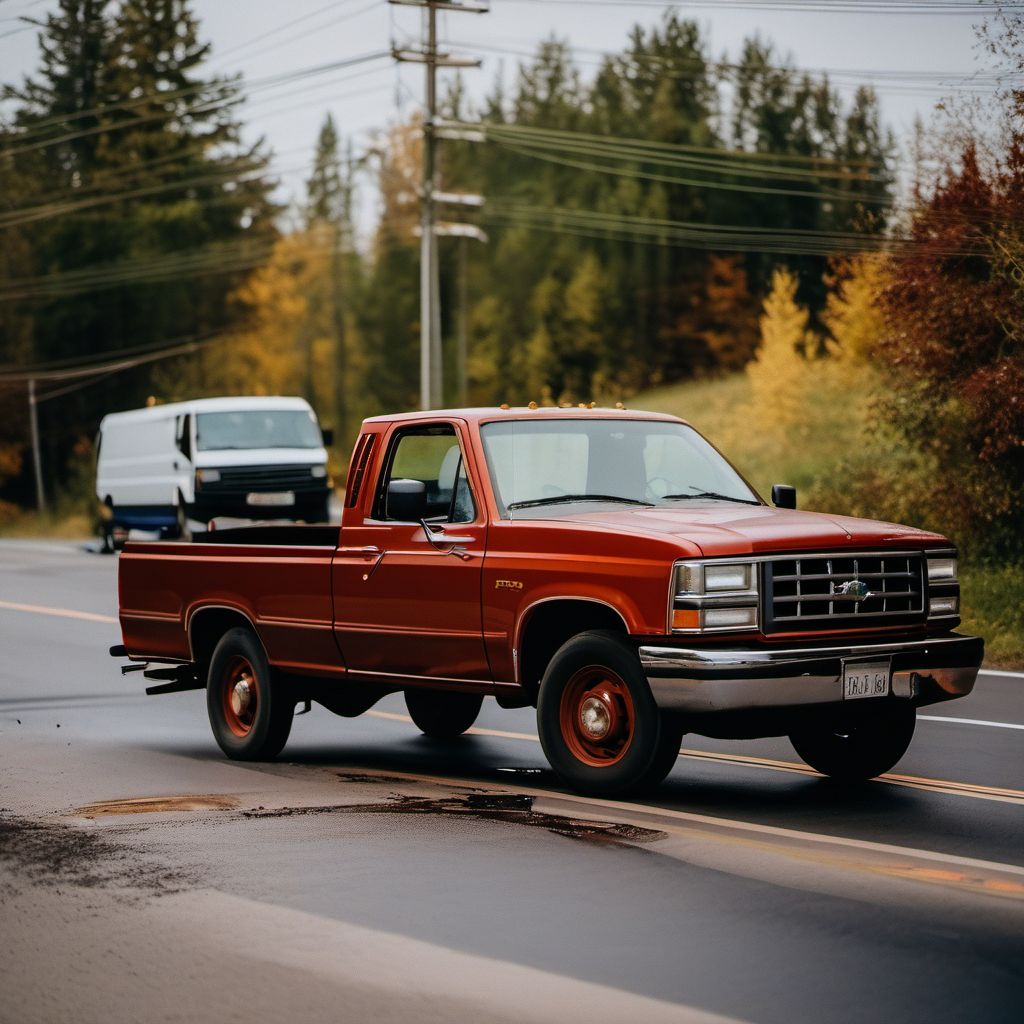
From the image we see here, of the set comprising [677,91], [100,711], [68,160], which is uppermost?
[677,91]

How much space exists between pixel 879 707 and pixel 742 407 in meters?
43.8

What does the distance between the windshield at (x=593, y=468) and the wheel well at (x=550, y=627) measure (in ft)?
1.96

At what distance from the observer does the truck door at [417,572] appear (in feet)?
32.5

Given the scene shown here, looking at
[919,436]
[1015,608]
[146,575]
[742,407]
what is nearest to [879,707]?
[146,575]

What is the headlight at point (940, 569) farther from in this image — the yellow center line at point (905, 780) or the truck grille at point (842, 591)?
the yellow center line at point (905, 780)

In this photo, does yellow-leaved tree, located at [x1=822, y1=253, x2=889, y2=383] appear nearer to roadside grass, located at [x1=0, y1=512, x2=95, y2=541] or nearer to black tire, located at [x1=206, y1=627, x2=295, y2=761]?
roadside grass, located at [x1=0, y1=512, x2=95, y2=541]

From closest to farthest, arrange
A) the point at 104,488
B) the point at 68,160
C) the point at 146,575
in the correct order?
the point at 146,575 < the point at 104,488 < the point at 68,160

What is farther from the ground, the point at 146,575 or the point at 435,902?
the point at 146,575

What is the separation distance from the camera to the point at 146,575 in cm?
1220

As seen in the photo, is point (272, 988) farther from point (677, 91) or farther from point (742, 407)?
point (677, 91)

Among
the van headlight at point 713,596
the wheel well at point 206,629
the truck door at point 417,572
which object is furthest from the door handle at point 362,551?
the van headlight at point 713,596

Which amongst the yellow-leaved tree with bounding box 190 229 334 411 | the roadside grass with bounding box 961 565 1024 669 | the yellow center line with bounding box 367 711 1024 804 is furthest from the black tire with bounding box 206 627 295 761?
the yellow-leaved tree with bounding box 190 229 334 411

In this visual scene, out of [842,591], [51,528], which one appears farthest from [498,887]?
[51,528]

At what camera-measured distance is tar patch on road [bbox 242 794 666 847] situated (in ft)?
27.4
